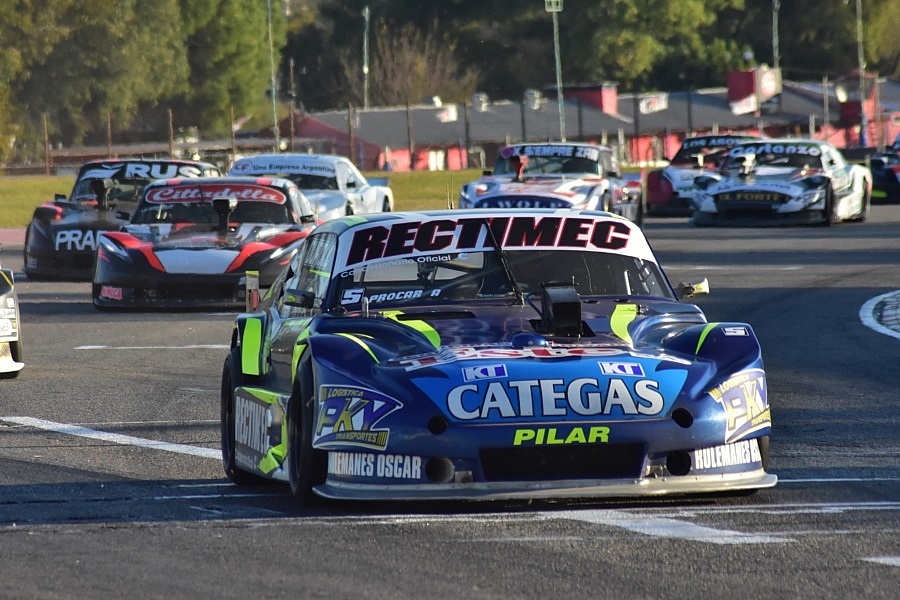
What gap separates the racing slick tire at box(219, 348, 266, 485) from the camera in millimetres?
7547

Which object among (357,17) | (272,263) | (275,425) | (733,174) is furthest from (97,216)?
(357,17)

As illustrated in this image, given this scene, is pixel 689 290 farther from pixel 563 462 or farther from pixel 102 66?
pixel 102 66

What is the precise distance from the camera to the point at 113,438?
29.3 ft

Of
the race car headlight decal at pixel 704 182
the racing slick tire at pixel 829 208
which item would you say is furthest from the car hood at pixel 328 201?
the racing slick tire at pixel 829 208

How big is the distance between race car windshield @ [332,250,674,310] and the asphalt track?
0.93 meters

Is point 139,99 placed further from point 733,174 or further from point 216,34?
point 733,174

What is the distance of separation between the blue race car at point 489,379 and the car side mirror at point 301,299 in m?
0.02

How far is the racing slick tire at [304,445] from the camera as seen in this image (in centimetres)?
653

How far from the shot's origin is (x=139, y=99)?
82.8 metres

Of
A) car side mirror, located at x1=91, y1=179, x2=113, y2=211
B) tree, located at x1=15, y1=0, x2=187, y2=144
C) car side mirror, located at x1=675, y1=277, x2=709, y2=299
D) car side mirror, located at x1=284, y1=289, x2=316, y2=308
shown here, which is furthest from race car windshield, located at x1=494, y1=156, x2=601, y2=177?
tree, located at x1=15, y1=0, x2=187, y2=144

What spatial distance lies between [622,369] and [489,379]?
0.49 m

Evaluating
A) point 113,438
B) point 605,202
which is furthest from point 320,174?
point 113,438

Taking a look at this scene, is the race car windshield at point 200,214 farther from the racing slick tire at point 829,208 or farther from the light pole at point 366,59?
the light pole at point 366,59

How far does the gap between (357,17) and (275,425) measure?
306ft
